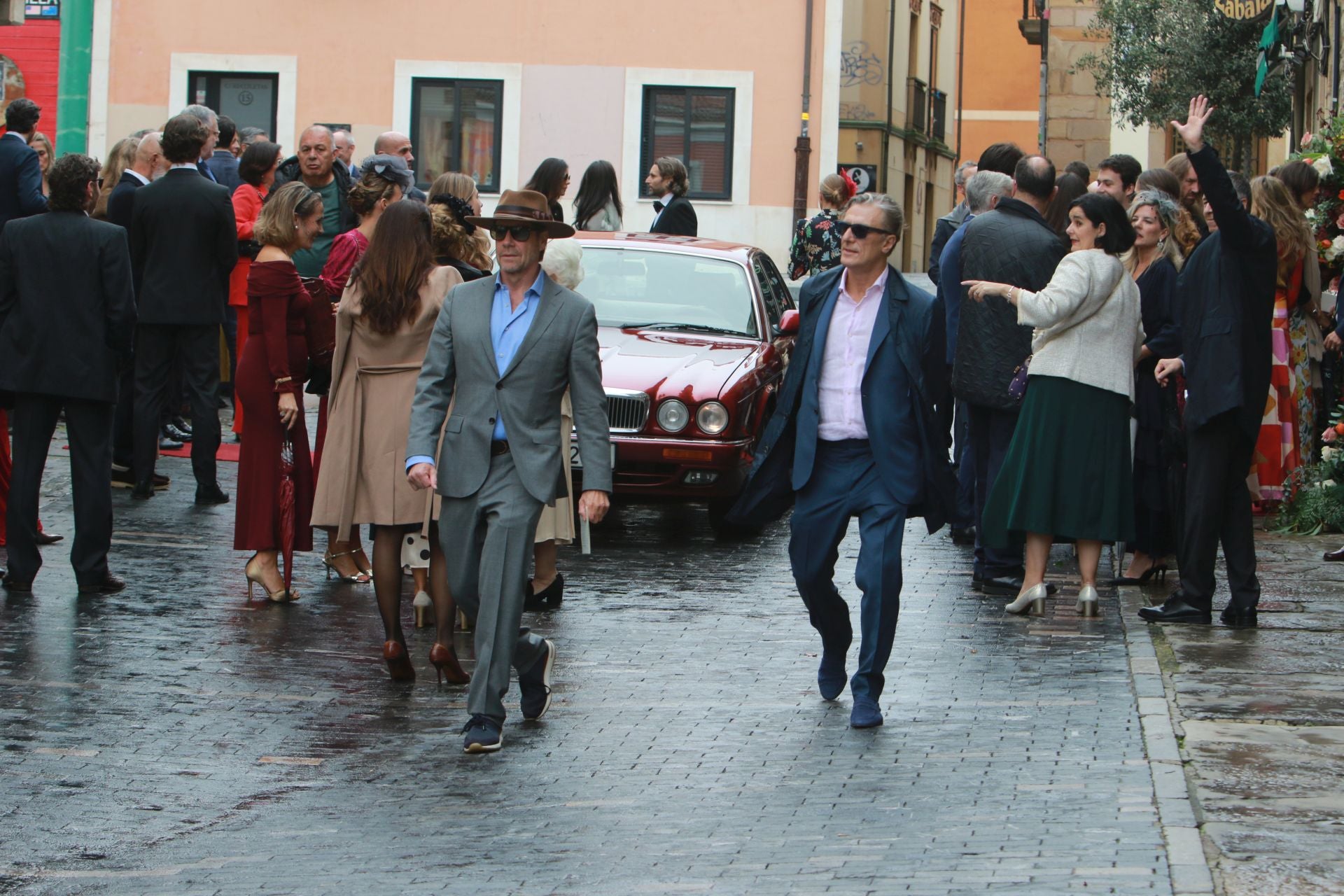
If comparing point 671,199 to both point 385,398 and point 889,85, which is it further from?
point 889,85

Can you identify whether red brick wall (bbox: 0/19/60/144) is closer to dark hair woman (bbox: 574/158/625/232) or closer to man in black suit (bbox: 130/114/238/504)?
dark hair woman (bbox: 574/158/625/232)

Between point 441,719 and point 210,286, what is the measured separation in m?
5.79

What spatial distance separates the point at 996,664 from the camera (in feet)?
26.3

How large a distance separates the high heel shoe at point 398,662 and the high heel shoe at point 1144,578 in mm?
4084

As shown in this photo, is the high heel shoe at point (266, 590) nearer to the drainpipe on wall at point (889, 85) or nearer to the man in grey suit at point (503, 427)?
the man in grey suit at point (503, 427)

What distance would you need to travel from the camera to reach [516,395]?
22.0 feet

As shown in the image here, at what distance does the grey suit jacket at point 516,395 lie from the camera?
6.68 metres

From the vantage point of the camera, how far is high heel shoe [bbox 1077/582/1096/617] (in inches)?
359

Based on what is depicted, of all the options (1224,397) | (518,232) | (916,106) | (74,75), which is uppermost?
(916,106)

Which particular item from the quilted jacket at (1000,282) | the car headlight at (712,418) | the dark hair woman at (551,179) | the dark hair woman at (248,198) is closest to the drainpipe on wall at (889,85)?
the dark hair woman at (248,198)

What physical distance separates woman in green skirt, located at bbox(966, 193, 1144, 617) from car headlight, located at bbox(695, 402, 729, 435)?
2.42 metres

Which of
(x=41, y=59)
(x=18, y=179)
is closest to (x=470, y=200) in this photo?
(x=18, y=179)

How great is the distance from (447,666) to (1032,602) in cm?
294

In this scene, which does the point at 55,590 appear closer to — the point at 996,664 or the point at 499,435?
the point at 499,435
